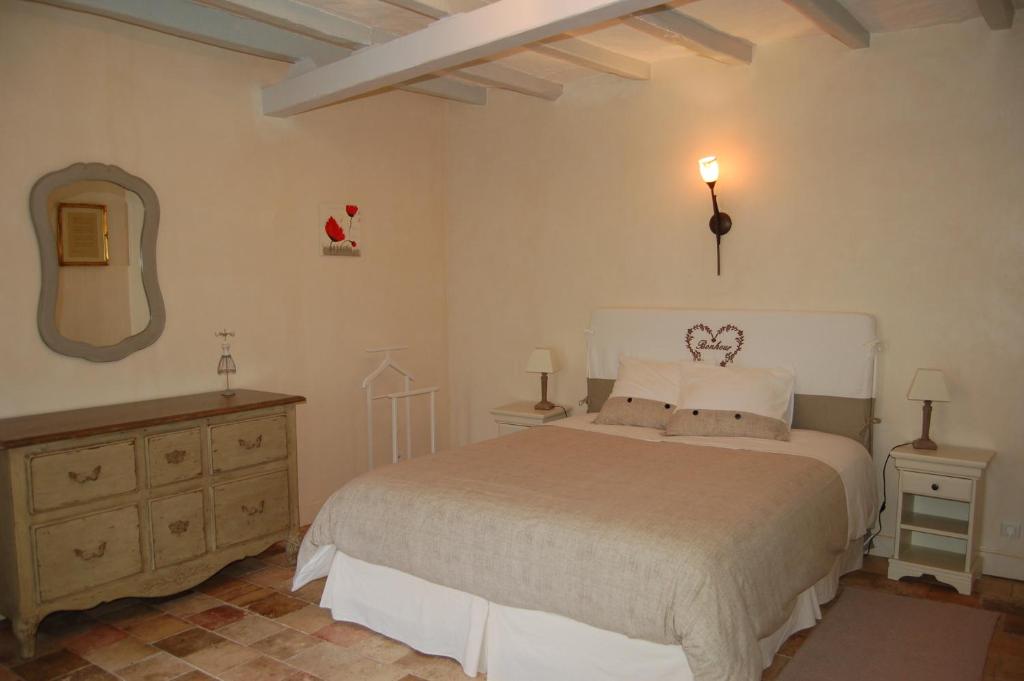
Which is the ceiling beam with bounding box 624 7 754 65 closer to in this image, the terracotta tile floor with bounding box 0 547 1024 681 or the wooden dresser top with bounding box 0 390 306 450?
the wooden dresser top with bounding box 0 390 306 450

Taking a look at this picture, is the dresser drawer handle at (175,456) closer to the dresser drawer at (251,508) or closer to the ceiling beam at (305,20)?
the dresser drawer at (251,508)

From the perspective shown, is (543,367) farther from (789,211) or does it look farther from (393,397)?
(789,211)

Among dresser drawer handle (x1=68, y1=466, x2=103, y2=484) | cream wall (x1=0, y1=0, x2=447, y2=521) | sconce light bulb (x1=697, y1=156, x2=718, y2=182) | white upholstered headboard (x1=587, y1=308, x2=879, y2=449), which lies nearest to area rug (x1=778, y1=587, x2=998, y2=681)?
A: white upholstered headboard (x1=587, y1=308, x2=879, y2=449)

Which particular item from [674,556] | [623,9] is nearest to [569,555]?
[674,556]

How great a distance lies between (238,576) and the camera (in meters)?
3.84

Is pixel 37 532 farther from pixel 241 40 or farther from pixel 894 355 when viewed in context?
pixel 894 355

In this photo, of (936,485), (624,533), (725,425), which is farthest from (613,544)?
(936,485)

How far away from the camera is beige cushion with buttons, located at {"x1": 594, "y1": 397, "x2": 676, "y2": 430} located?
13.8ft

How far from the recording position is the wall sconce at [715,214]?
14.2ft

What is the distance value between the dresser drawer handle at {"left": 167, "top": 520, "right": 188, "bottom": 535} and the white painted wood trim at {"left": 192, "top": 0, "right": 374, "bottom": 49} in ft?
7.48

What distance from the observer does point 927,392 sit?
144 inches

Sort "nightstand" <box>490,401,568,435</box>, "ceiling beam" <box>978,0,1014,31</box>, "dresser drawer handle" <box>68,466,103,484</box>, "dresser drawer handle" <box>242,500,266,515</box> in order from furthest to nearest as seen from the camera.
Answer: "nightstand" <box>490,401,568,435</box> → "dresser drawer handle" <box>242,500,266,515</box> → "ceiling beam" <box>978,0,1014,31</box> → "dresser drawer handle" <box>68,466,103,484</box>

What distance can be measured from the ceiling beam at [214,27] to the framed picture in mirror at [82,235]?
884mm

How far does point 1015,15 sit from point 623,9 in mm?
2169
